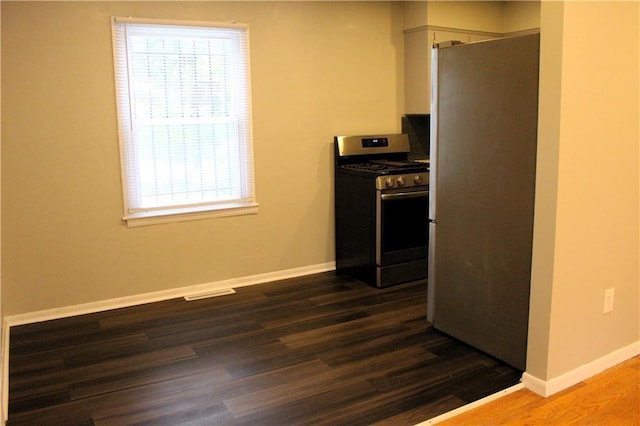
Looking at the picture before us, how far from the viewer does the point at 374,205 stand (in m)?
4.25

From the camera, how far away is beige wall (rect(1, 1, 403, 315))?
142 inches

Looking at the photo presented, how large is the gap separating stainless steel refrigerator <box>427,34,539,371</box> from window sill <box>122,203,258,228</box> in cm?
162

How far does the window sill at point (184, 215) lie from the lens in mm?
3994

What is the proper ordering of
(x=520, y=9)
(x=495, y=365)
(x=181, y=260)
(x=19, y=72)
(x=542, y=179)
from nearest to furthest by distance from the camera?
(x=542, y=179)
(x=495, y=365)
(x=19, y=72)
(x=181, y=260)
(x=520, y=9)

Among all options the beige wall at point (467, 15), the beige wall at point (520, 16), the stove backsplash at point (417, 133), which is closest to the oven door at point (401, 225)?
the stove backsplash at point (417, 133)

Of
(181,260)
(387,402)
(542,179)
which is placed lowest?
(387,402)

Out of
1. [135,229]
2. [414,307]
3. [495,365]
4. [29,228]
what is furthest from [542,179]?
[29,228]

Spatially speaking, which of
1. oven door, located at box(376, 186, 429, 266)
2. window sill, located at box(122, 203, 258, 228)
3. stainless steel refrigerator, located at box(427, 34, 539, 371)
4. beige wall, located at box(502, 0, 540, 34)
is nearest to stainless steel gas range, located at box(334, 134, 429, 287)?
oven door, located at box(376, 186, 429, 266)

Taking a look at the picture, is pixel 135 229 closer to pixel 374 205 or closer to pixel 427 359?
pixel 374 205

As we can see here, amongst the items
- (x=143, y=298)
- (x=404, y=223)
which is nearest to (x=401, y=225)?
(x=404, y=223)

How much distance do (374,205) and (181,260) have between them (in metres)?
1.48

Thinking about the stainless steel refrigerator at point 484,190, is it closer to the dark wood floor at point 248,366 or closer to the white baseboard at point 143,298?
the dark wood floor at point 248,366

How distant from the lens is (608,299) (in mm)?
2871

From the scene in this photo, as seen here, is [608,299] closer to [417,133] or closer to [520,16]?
[417,133]
